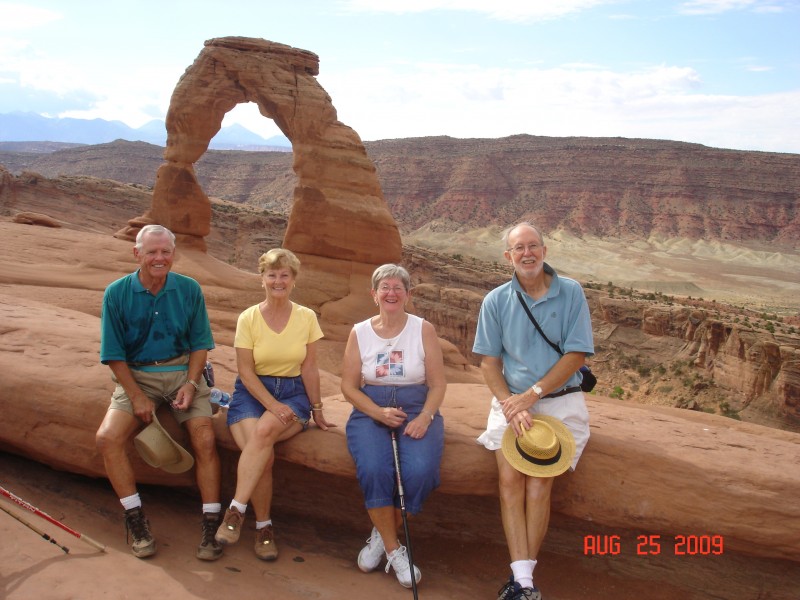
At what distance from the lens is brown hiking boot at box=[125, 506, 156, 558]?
4406 millimetres

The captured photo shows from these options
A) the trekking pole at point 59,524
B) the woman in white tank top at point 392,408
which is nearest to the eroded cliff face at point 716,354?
the woman in white tank top at point 392,408

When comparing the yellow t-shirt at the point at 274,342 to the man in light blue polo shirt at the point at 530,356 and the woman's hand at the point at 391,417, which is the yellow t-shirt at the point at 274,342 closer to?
the woman's hand at the point at 391,417

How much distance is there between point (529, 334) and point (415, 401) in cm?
92

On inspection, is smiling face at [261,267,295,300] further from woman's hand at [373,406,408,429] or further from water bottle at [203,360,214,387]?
woman's hand at [373,406,408,429]

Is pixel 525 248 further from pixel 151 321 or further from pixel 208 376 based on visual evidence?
pixel 151 321

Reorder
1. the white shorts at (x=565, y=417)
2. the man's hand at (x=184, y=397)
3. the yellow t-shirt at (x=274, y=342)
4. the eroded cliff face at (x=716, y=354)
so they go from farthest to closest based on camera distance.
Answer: the eroded cliff face at (x=716, y=354) → the yellow t-shirt at (x=274, y=342) → the man's hand at (x=184, y=397) → the white shorts at (x=565, y=417)

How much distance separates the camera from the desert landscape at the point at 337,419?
454 centimetres

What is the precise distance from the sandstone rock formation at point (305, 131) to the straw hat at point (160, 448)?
1146cm

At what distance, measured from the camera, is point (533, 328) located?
4625 millimetres

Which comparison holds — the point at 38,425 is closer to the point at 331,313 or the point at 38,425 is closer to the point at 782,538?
the point at 782,538

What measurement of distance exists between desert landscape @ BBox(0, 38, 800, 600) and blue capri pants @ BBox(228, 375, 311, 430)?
250mm

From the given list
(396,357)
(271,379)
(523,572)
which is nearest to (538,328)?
(396,357)

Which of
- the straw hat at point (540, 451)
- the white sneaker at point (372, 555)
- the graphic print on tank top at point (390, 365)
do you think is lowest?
the white sneaker at point (372, 555)

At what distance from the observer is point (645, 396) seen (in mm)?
20219
